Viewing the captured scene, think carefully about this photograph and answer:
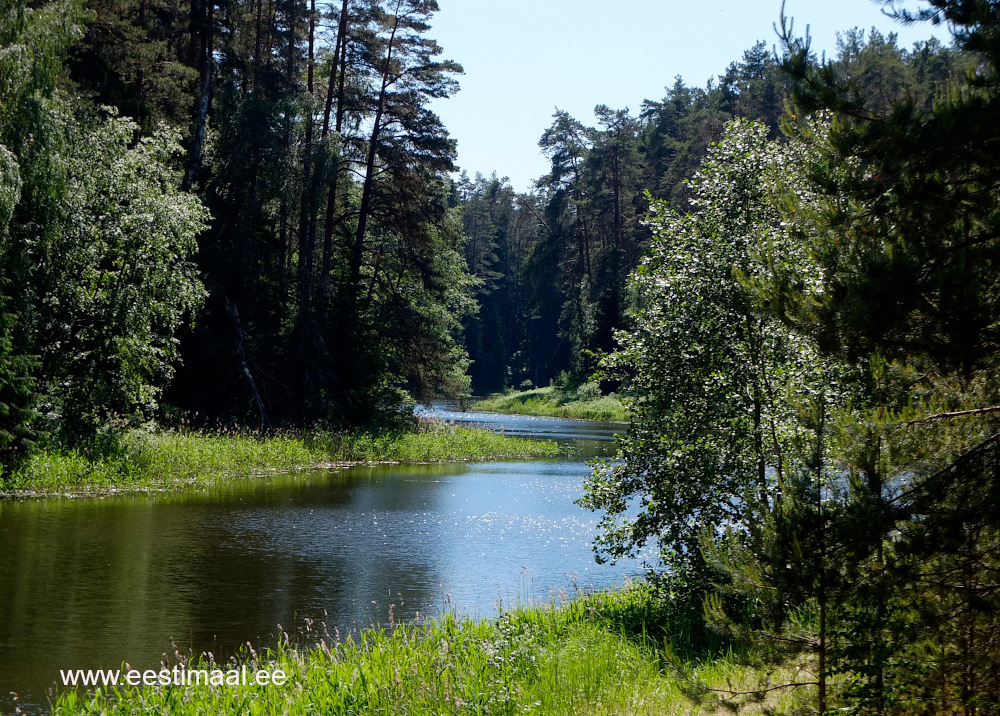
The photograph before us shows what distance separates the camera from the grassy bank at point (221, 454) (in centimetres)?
1762

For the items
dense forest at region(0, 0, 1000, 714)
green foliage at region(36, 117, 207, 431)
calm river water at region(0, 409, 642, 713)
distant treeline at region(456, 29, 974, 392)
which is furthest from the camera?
distant treeline at region(456, 29, 974, 392)

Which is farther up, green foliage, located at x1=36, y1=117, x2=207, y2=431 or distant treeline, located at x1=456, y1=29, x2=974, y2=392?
distant treeline, located at x1=456, y1=29, x2=974, y2=392

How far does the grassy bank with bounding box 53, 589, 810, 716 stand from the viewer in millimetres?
6473

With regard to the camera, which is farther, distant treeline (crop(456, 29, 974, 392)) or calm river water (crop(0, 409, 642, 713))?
distant treeline (crop(456, 29, 974, 392))

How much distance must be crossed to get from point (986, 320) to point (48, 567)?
477 inches

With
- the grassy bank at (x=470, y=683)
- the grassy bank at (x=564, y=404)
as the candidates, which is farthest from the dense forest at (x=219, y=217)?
the grassy bank at (x=564, y=404)

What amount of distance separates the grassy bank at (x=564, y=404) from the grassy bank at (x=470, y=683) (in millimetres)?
41351

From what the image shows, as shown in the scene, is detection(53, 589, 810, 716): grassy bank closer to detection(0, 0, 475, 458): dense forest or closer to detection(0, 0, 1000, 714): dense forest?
detection(0, 0, 1000, 714): dense forest

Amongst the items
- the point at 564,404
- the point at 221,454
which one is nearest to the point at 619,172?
the point at 564,404

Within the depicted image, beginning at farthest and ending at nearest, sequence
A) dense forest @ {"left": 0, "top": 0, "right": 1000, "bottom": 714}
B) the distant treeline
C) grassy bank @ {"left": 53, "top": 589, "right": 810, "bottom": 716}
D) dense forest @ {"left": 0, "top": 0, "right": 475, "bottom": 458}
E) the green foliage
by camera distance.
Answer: the distant treeline → the green foliage → dense forest @ {"left": 0, "top": 0, "right": 475, "bottom": 458} → grassy bank @ {"left": 53, "top": 589, "right": 810, "bottom": 716} → dense forest @ {"left": 0, "top": 0, "right": 1000, "bottom": 714}

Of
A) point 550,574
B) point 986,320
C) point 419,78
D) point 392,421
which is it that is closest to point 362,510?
point 550,574

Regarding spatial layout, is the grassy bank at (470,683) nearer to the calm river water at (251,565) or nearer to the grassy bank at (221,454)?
the calm river water at (251,565)

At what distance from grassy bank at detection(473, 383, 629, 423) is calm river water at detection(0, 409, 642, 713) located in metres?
30.5

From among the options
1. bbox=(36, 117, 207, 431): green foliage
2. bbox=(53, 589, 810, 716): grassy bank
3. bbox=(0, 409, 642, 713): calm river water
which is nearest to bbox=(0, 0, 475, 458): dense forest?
bbox=(36, 117, 207, 431): green foliage
